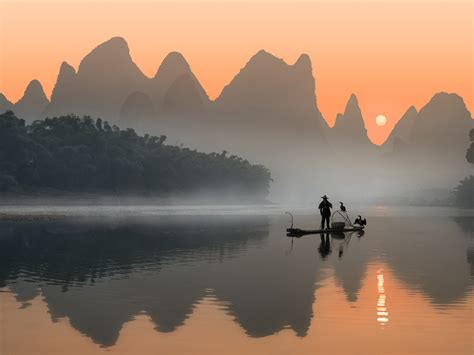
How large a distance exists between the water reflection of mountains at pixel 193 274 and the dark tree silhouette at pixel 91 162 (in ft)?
232

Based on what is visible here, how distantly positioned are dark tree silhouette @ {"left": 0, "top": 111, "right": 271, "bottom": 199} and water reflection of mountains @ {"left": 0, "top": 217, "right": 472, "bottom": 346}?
7070 centimetres

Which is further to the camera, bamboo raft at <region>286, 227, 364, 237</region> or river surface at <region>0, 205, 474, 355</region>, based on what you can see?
bamboo raft at <region>286, 227, 364, 237</region>

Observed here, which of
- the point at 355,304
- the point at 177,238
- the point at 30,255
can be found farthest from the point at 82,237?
the point at 355,304

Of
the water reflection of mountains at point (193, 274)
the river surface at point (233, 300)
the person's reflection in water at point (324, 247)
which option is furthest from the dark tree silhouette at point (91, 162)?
the river surface at point (233, 300)

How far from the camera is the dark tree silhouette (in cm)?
11650

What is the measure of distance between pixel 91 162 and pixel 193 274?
104 metres

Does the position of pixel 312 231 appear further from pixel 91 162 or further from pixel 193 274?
pixel 91 162

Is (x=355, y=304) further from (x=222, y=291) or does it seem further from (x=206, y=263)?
(x=206, y=263)

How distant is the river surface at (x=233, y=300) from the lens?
1594cm

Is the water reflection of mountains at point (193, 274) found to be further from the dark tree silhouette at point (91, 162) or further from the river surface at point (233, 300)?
the dark tree silhouette at point (91, 162)

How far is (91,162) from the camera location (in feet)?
423

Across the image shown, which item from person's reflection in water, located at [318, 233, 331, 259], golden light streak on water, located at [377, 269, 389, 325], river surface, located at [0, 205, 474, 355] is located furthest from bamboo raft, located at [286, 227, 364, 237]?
golden light streak on water, located at [377, 269, 389, 325]

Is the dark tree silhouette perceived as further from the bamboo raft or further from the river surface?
the river surface

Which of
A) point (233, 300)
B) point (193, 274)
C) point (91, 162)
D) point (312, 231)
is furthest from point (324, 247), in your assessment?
point (91, 162)
